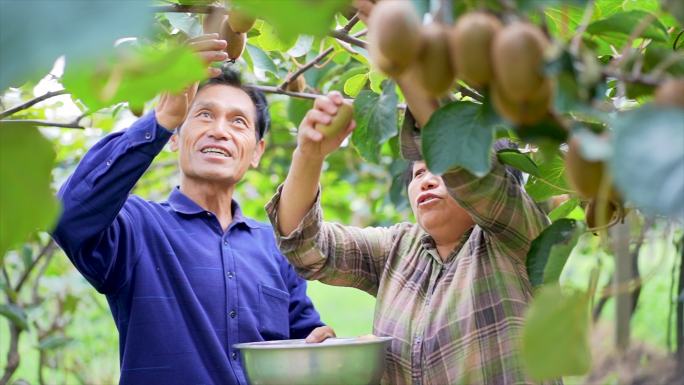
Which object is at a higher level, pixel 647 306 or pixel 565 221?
pixel 647 306

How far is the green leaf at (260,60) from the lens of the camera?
1.68m

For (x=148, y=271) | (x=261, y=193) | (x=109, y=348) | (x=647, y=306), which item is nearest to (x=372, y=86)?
(x=148, y=271)

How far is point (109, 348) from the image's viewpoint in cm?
389

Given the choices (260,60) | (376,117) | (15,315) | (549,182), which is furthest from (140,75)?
→ (15,315)

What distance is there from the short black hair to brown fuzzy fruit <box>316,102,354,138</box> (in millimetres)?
831

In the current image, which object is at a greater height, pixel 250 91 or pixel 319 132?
pixel 250 91

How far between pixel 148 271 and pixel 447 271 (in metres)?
0.56

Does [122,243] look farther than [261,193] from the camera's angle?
No

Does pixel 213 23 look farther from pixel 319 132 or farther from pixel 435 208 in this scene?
pixel 435 208

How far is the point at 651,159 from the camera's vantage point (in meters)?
0.61

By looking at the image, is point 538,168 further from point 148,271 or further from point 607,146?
point 148,271

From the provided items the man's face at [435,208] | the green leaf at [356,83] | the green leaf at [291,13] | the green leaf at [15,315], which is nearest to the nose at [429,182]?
Answer: the man's face at [435,208]

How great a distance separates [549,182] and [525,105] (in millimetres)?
591

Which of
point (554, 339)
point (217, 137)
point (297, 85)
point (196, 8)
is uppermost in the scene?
point (297, 85)
